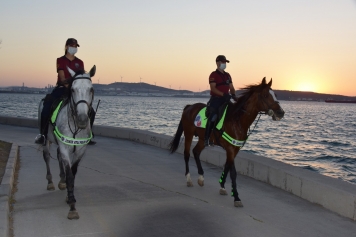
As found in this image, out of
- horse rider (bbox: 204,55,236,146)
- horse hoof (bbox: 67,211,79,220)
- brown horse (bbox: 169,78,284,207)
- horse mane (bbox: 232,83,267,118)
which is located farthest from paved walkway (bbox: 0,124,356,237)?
horse mane (bbox: 232,83,267,118)

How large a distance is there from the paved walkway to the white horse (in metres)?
0.55

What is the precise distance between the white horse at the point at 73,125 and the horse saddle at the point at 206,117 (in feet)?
9.63

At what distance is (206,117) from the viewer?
31.8 feet

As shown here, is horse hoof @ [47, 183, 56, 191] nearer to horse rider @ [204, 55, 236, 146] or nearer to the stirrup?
the stirrup

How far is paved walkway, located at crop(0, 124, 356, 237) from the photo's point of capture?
6.65 m

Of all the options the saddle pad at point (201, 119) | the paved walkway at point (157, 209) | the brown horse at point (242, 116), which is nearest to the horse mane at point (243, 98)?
the brown horse at point (242, 116)

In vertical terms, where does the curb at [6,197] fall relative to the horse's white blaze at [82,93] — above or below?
below

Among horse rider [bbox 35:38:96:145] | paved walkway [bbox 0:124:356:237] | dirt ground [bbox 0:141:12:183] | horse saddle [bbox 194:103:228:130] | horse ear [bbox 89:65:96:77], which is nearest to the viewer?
paved walkway [bbox 0:124:356:237]

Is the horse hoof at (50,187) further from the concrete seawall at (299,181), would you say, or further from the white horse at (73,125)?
the concrete seawall at (299,181)

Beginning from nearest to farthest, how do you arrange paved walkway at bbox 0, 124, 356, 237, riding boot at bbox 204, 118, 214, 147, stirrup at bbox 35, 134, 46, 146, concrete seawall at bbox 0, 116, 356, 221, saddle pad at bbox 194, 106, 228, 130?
paved walkway at bbox 0, 124, 356, 237, concrete seawall at bbox 0, 116, 356, 221, stirrup at bbox 35, 134, 46, 146, riding boot at bbox 204, 118, 214, 147, saddle pad at bbox 194, 106, 228, 130

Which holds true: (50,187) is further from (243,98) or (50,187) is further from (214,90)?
(243,98)

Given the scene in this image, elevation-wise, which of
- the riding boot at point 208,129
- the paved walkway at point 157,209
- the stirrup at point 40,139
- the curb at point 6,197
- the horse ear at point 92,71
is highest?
the horse ear at point 92,71

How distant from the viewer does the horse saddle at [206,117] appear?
363 inches

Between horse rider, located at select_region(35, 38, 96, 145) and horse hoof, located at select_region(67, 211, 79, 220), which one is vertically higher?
horse rider, located at select_region(35, 38, 96, 145)
